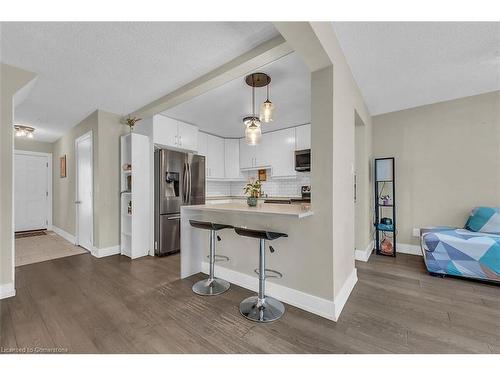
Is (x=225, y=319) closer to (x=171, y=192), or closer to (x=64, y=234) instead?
(x=171, y=192)

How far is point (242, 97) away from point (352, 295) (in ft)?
8.83

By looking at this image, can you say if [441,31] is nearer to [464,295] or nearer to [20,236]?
[464,295]

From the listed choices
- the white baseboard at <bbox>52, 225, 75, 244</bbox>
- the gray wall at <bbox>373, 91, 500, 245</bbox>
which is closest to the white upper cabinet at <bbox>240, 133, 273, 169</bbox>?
the gray wall at <bbox>373, 91, 500, 245</bbox>

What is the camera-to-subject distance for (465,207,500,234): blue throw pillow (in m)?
2.67

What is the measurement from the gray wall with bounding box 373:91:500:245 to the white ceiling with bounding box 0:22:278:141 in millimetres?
2904

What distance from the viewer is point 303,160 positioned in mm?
4285

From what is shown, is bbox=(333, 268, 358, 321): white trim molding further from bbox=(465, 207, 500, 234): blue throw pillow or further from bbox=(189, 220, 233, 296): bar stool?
bbox=(465, 207, 500, 234): blue throw pillow

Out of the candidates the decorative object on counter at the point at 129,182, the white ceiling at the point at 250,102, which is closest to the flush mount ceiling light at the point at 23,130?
the decorative object on counter at the point at 129,182

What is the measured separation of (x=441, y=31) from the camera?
5.84ft

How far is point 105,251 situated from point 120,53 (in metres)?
2.94

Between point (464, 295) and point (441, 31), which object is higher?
point (441, 31)

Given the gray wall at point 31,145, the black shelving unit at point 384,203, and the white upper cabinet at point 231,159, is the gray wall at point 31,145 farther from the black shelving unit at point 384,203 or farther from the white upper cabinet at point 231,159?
the black shelving unit at point 384,203
